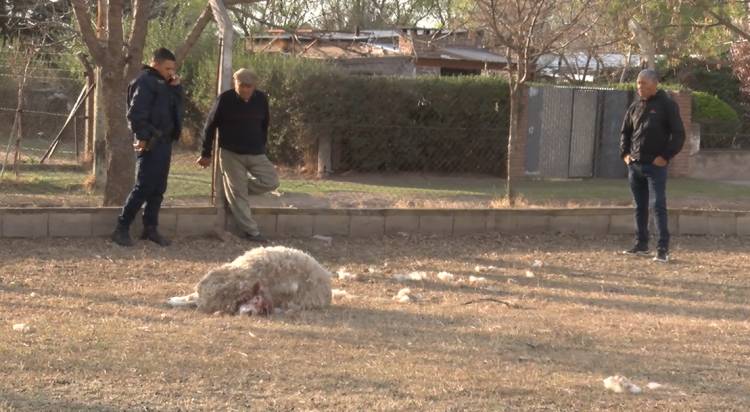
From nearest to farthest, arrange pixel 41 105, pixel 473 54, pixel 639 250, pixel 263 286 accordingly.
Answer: pixel 263 286
pixel 639 250
pixel 41 105
pixel 473 54

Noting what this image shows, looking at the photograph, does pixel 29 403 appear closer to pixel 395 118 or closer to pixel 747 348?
pixel 747 348

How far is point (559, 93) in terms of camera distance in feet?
70.3

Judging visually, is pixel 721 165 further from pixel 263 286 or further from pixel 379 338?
pixel 379 338

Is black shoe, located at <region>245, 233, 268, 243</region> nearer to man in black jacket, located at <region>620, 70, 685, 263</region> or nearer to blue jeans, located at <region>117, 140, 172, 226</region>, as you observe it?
blue jeans, located at <region>117, 140, 172, 226</region>

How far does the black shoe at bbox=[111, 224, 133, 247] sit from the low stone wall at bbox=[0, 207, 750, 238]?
36 centimetres

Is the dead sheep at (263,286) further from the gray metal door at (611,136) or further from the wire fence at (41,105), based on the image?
the gray metal door at (611,136)

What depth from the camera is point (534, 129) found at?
69.8 feet

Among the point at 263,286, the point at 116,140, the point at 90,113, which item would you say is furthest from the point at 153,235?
the point at 90,113

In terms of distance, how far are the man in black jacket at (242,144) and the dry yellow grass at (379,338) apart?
44 centimetres

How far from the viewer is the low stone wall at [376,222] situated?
10758 millimetres

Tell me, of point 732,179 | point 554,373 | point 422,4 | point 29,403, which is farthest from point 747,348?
point 732,179

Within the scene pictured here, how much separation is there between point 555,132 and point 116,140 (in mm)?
11473

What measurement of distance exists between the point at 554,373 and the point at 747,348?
5.56 feet

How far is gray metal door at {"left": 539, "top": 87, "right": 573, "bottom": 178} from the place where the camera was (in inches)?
841
